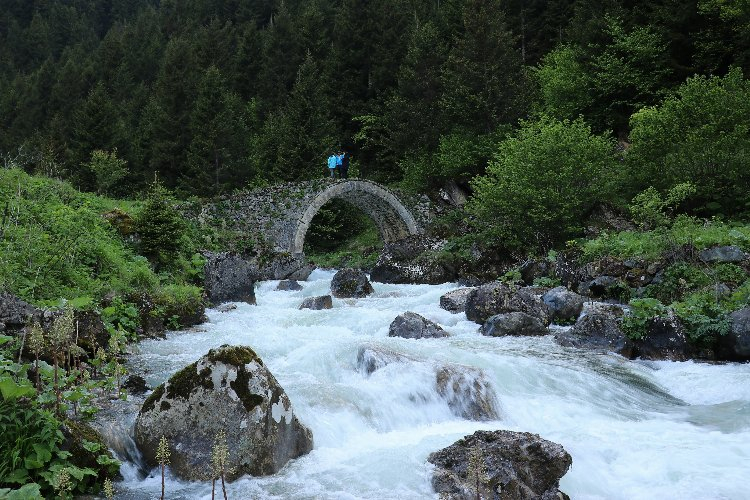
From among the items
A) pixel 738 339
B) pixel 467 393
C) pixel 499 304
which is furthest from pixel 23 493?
pixel 499 304

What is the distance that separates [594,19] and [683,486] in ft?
99.4

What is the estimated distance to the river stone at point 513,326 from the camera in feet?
41.9

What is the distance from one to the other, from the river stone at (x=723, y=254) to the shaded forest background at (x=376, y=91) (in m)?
10.7

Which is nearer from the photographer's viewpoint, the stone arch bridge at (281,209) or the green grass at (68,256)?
the green grass at (68,256)

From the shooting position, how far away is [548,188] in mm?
20703

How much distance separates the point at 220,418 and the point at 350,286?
13.9 meters

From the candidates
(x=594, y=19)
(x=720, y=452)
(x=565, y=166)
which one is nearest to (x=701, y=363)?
(x=720, y=452)

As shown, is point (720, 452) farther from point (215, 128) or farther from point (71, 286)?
point (215, 128)

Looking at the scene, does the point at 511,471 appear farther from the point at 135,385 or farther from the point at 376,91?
the point at 376,91

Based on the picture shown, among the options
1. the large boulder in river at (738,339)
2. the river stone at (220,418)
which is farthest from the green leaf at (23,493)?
the large boulder in river at (738,339)

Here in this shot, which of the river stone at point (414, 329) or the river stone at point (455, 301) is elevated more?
the river stone at point (455, 301)

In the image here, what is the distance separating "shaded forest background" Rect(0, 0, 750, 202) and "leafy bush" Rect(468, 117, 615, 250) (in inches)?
108

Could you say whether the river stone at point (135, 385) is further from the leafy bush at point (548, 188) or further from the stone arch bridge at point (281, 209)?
the stone arch bridge at point (281, 209)

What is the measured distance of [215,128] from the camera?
3594 centimetres
